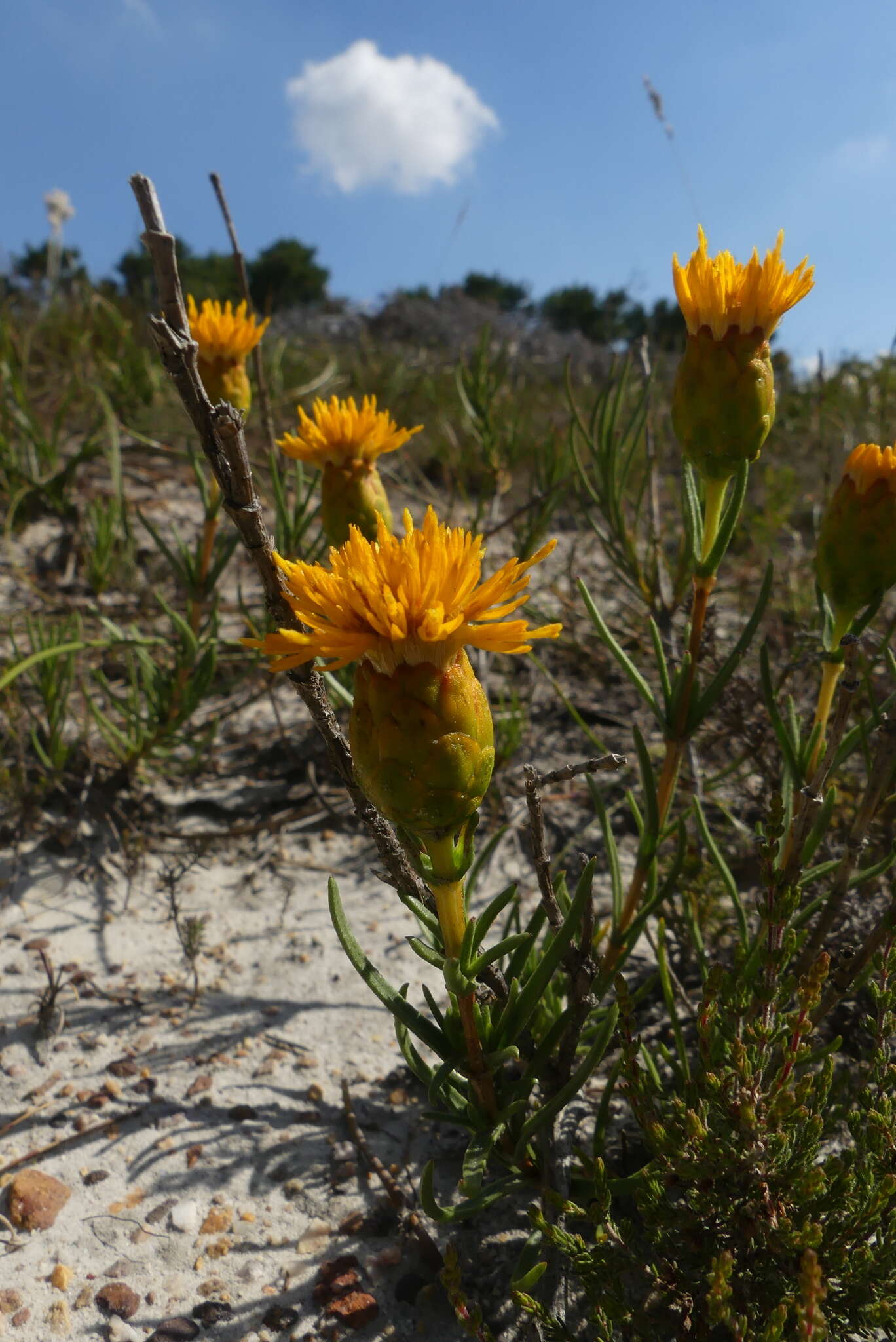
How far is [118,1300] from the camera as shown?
1334 millimetres

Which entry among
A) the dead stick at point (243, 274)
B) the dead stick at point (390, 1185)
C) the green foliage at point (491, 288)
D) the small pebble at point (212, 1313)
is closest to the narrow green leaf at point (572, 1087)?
the dead stick at point (390, 1185)

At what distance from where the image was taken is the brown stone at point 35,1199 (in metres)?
1.46

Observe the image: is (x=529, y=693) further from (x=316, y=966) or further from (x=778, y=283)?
(x=778, y=283)

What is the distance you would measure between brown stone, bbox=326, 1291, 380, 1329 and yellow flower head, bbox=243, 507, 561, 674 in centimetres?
111

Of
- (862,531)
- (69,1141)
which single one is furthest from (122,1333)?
(862,531)

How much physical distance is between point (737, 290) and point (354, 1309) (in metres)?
1.66

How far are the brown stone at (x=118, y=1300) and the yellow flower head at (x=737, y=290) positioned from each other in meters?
1.73

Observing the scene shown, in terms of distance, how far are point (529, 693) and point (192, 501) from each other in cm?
245

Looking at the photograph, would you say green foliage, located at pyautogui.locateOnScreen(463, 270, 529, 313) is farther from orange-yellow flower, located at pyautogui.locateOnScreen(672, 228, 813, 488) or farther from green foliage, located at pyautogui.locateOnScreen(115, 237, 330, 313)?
orange-yellow flower, located at pyautogui.locateOnScreen(672, 228, 813, 488)

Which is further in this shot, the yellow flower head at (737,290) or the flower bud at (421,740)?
the yellow flower head at (737,290)

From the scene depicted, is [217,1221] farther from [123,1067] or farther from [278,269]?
[278,269]

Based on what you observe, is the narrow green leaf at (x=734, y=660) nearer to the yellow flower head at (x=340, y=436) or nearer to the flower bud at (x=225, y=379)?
the yellow flower head at (x=340, y=436)

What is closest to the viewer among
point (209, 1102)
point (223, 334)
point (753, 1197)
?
point (753, 1197)

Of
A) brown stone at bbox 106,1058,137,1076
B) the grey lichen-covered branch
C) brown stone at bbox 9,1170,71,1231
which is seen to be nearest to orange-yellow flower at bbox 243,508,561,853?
the grey lichen-covered branch
